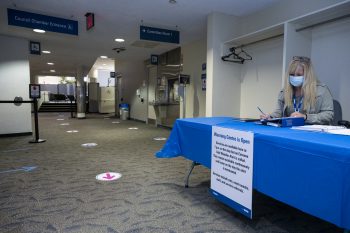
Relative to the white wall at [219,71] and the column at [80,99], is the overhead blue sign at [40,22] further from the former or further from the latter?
the column at [80,99]

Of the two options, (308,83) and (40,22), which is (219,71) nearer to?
(308,83)

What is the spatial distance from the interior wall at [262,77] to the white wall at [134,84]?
17.8ft

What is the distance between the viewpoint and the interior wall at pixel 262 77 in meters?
3.82

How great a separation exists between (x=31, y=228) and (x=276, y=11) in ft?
14.0

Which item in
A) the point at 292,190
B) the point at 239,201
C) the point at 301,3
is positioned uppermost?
the point at 301,3

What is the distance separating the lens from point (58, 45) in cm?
719

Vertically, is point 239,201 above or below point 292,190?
below

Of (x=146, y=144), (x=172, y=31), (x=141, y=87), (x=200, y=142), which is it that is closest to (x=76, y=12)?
(x=172, y=31)

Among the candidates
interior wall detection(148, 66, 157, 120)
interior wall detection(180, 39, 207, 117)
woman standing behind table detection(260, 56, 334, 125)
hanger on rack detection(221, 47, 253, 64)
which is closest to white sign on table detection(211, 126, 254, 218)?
woman standing behind table detection(260, 56, 334, 125)

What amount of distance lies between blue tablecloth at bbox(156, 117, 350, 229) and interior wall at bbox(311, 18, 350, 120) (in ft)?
6.36

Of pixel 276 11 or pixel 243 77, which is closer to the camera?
pixel 276 11

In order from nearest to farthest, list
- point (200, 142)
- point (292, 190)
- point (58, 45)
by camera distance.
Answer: point (292, 190) < point (200, 142) < point (58, 45)

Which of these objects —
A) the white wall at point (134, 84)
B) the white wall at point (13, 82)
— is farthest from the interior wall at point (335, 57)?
the white wall at point (134, 84)

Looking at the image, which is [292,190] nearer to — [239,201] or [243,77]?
[239,201]
